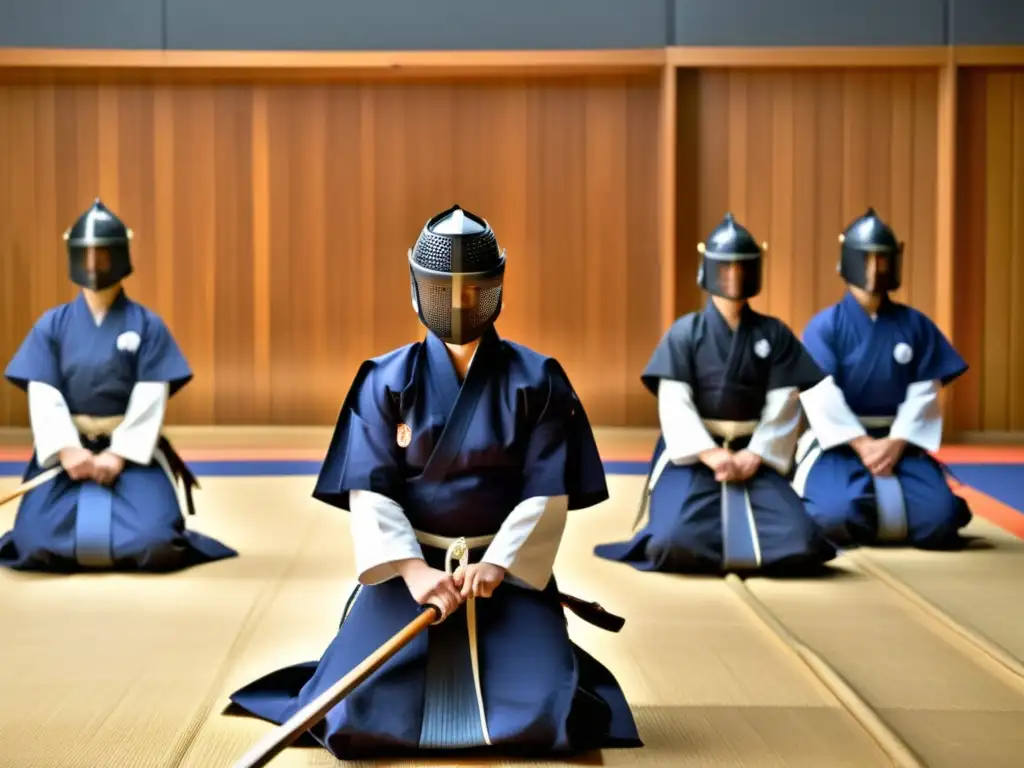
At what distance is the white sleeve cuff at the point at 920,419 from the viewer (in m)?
6.01

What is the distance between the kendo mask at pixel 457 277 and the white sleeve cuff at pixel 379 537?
43cm

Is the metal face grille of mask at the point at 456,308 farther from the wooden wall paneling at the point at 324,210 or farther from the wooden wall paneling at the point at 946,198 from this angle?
the wooden wall paneling at the point at 946,198

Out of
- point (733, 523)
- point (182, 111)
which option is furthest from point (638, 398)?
point (733, 523)

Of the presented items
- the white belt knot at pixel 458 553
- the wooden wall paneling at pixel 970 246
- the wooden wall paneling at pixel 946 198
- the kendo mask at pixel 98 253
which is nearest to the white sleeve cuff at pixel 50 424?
the kendo mask at pixel 98 253

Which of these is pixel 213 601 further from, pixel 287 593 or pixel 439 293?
pixel 439 293

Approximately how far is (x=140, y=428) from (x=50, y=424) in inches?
13.1

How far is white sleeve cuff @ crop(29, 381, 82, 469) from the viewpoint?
5.33m

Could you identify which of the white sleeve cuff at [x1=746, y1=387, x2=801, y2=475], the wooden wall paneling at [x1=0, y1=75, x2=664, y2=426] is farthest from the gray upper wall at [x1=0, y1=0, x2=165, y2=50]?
the white sleeve cuff at [x1=746, y1=387, x2=801, y2=475]

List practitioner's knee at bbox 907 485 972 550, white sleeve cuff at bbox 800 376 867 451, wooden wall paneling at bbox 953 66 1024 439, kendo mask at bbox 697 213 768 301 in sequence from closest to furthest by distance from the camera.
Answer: kendo mask at bbox 697 213 768 301
practitioner's knee at bbox 907 485 972 550
white sleeve cuff at bbox 800 376 867 451
wooden wall paneling at bbox 953 66 1024 439

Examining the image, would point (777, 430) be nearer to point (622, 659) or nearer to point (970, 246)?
point (622, 659)

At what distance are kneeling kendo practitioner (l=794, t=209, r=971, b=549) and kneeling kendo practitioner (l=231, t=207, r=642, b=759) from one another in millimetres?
2708

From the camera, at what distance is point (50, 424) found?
535 cm

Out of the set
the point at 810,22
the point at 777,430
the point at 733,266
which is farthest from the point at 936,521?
the point at 810,22

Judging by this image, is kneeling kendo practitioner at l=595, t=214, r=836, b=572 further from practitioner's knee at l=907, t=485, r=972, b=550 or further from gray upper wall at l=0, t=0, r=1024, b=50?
gray upper wall at l=0, t=0, r=1024, b=50
